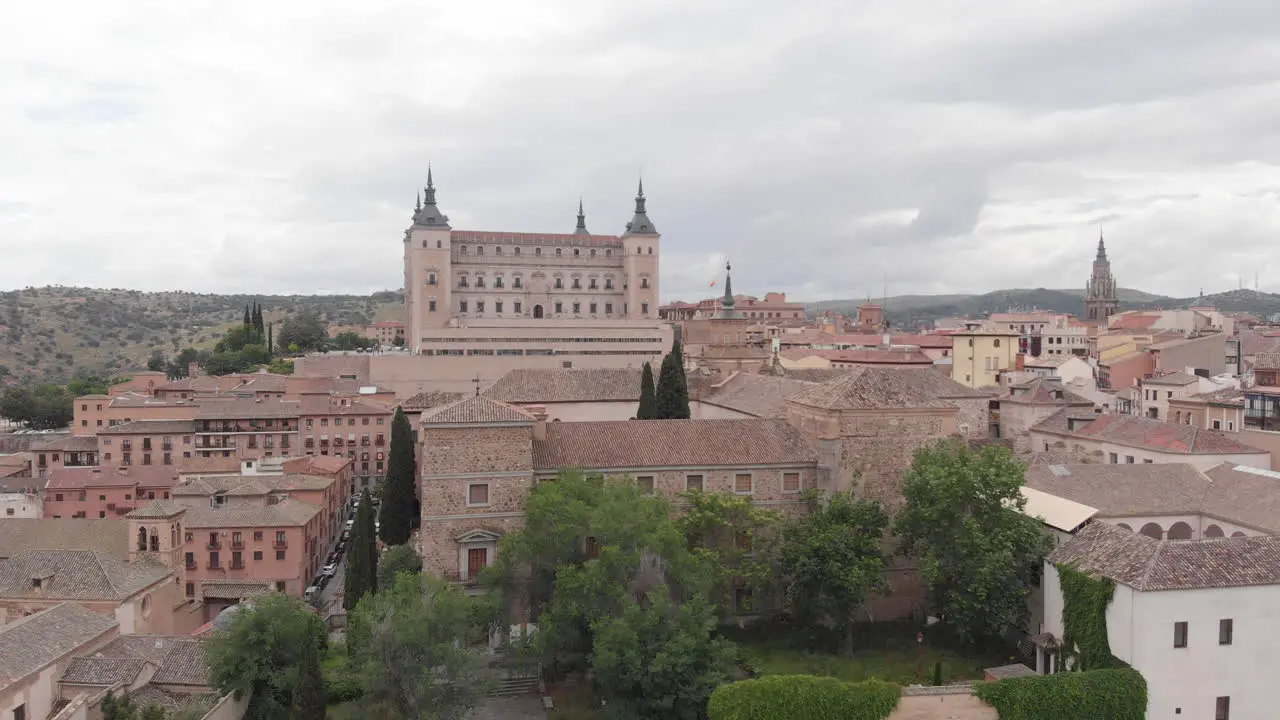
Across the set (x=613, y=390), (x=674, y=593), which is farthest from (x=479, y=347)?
(x=674, y=593)

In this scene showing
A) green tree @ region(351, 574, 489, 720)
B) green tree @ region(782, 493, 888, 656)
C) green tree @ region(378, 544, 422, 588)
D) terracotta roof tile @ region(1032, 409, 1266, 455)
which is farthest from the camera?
terracotta roof tile @ region(1032, 409, 1266, 455)

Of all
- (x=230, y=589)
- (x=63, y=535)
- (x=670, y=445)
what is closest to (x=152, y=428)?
(x=63, y=535)

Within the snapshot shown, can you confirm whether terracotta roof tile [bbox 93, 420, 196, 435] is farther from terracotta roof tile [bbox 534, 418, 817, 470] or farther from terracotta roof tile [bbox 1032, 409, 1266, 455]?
terracotta roof tile [bbox 1032, 409, 1266, 455]

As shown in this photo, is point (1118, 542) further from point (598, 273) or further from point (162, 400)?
point (598, 273)

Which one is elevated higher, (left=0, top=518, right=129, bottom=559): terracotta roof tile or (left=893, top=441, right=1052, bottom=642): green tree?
(left=893, top=441, right=1052, bottom=642): green tree

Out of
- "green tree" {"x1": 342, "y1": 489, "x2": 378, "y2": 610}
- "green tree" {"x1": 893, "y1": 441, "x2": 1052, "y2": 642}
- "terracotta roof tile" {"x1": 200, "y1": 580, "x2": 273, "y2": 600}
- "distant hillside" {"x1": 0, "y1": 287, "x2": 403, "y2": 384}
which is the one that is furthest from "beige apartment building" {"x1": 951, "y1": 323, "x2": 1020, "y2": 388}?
"distant hillside" {"x1": 0, "y1": 287, "x2": 403, "y2": 384}

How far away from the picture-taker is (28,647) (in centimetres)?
2428

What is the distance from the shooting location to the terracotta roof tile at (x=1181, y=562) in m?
21.9

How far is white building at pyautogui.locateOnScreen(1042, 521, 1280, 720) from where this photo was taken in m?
21.8

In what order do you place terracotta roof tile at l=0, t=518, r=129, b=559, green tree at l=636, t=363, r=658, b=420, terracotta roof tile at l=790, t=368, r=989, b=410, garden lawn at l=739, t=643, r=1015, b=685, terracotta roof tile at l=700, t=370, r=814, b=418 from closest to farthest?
1. garden lawn at l=739, t=643, r=1015, b=685
2. terracotta roof tile at l=790, t=368, r=989, b=410
3. terracotta roof tile at l=0, t=518, r=129, b=559
4. terracotta roof tile at l=700, t=370, r=814, b=418
5. green tree at l=636, t=363, r=658, b=420

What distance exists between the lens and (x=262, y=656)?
82.6ft

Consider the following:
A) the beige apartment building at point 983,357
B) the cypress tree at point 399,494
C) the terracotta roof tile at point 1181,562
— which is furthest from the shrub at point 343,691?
the beige apartment building at point 983,357

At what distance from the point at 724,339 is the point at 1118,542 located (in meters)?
40.6

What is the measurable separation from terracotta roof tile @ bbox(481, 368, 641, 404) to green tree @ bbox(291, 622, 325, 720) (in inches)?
797
